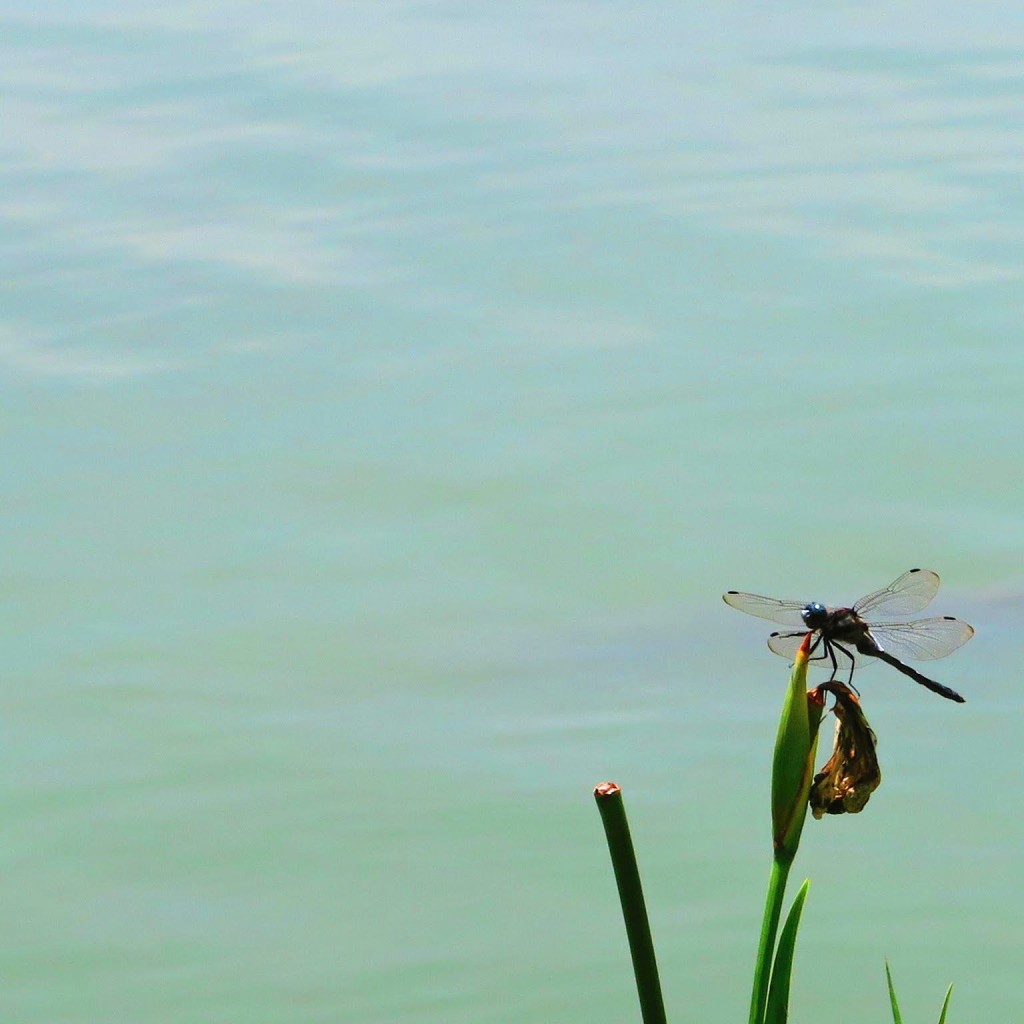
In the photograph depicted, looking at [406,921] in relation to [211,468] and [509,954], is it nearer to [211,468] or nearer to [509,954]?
[509,954]

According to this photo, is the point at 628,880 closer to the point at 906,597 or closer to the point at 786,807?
the point at 786,807

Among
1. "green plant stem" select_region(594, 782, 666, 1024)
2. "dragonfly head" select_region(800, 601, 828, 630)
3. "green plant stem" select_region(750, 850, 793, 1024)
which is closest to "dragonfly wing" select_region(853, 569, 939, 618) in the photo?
"dragonfly head" select_region(800, 601, 828, 630)

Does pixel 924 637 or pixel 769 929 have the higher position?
pixel 924 637

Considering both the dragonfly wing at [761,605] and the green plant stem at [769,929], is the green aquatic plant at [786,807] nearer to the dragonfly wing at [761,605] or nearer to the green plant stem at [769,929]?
the green plant stem at [769,929]

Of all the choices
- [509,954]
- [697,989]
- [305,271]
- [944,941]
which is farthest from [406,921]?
[305,271]

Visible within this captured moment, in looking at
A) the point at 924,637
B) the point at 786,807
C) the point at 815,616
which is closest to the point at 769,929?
the point at 786,807

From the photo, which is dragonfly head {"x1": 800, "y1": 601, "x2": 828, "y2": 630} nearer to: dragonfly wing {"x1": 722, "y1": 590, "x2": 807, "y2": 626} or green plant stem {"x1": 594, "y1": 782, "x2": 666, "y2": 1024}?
dragonfly wing {"x1": 722, "y1": 590, "x2": 807, "y2": 626}
